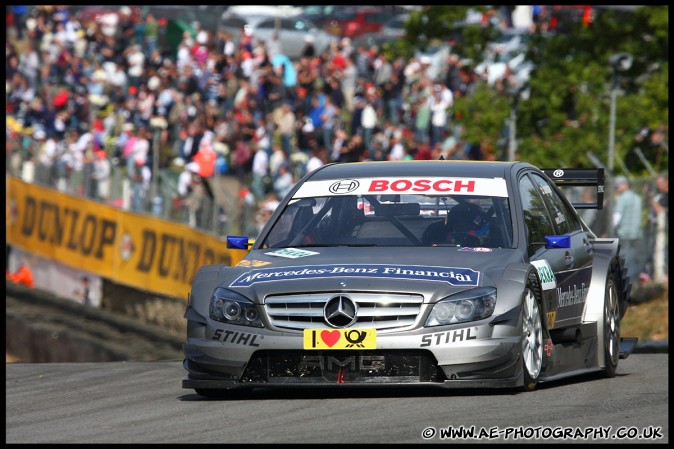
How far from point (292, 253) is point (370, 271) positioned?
82 cm

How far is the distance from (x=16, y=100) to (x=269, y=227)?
21416mm

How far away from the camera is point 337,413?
723 cm

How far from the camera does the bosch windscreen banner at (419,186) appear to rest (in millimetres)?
8969

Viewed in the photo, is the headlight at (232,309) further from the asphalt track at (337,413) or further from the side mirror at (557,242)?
the side mirror at (557,242)

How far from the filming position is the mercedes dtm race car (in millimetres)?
7773

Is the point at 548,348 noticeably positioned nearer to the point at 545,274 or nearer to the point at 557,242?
the point at 545,274

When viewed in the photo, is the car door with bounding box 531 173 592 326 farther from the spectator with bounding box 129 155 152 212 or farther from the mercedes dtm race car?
the spectator with bounding box 129 155 152 212

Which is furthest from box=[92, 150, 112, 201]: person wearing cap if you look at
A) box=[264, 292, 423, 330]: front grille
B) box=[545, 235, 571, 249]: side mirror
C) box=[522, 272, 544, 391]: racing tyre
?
box=[264, 292, 423, 330]: front grille

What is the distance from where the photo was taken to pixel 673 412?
709cm

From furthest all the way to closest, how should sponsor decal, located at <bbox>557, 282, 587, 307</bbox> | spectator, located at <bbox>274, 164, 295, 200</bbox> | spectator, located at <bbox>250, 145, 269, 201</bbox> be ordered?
spectator, located at <bbox>274, 164, 295, 200</bbox> → spectator, located at <bbox>250, 145, 269, 201</bbox> → sponsor decal, located at <bbox>557, 282, 587, 307</bbox>

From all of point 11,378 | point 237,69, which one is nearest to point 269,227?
point 11,378

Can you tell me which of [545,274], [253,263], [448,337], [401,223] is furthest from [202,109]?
[448,337]

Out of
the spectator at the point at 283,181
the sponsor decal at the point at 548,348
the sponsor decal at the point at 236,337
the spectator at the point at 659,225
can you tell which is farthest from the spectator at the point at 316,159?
the sponsor decal at the point at 236,337

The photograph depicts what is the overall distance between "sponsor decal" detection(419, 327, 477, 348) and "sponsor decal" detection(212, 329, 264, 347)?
877mm
